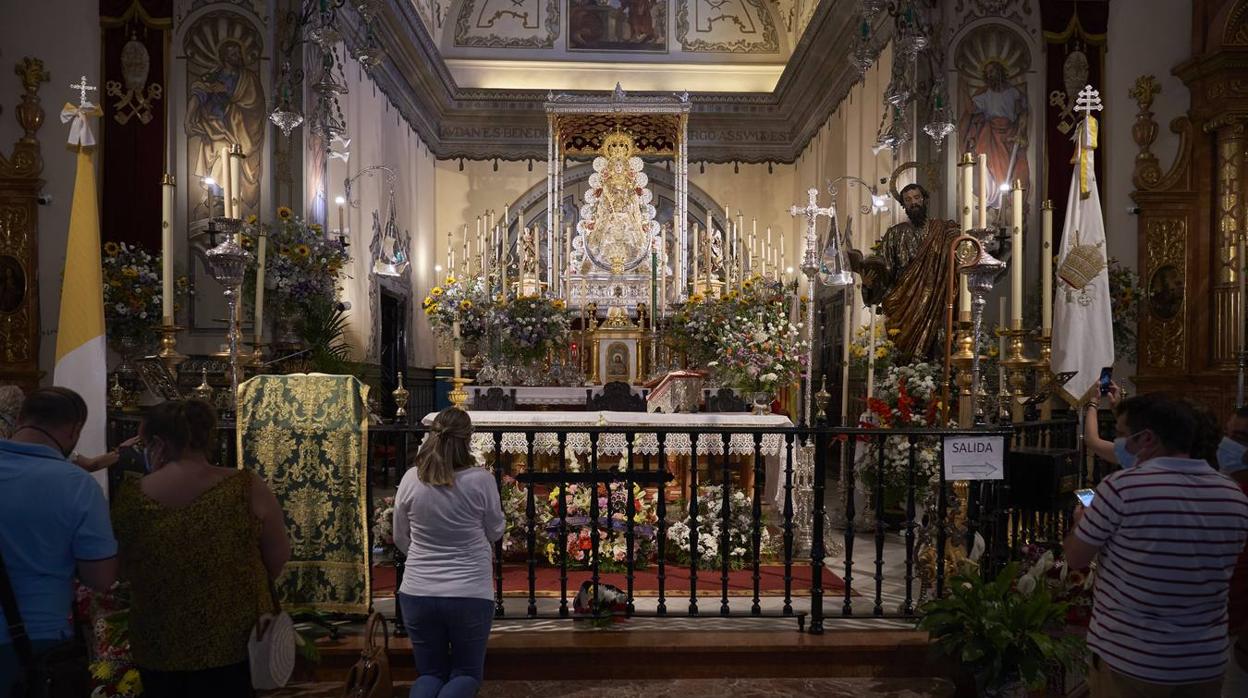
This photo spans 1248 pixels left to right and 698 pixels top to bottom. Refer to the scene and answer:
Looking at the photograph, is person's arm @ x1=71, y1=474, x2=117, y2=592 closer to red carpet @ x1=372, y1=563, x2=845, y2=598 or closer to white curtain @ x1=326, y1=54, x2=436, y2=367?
red carpet @ x1=372, y1=563, x2=845, y2=598

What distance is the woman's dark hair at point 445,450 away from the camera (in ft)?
10.6

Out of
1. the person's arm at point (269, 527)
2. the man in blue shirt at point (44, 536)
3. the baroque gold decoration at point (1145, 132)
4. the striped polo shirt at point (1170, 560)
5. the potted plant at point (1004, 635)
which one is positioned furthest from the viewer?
the baroque gold decoration at point (1145, 132)

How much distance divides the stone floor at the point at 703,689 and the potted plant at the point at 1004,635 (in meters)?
0.41

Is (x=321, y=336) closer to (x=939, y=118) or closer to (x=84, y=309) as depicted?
(x=84, y=309)

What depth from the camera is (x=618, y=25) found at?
16.9 meters

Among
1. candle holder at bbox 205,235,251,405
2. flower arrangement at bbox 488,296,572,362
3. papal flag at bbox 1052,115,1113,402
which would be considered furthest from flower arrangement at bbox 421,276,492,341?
papal flag at bbox 1052,115,1113,402

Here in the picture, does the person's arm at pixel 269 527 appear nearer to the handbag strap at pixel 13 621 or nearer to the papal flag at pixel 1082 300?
the handbag strap at pixel 13 621

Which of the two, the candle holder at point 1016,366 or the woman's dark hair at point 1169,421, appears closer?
the woman's dark hair at point 1169,421

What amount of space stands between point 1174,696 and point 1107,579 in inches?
15.3

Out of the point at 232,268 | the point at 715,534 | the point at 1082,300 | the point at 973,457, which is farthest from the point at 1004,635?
the point at 232,268

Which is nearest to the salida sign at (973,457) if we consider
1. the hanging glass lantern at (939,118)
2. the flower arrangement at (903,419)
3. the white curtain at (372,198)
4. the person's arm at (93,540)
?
the flower arrangement at (903,419)

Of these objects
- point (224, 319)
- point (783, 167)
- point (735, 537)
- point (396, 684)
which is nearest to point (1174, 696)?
point (396, 684)

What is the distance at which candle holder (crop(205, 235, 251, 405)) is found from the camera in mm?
4102

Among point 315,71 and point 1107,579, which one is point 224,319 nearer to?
point 315,71
